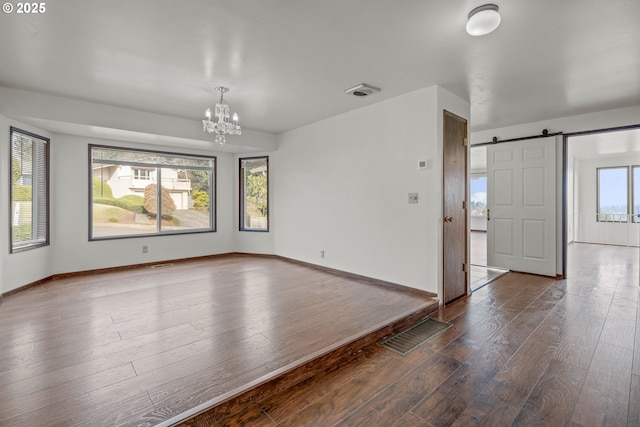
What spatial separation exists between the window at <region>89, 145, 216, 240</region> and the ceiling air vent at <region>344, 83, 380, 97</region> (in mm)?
3710

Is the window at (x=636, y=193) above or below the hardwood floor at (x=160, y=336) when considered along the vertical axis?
above

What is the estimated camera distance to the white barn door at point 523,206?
4.82 meters

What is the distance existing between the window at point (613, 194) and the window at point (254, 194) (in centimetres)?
920

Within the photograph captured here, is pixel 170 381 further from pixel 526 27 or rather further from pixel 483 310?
pixel 526 27

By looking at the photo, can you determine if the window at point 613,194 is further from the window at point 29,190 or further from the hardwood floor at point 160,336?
the window at point 29,190

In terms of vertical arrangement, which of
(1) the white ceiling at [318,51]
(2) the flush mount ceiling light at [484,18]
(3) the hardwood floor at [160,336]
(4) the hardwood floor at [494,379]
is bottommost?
(4) the hardwood floor at [494,379]

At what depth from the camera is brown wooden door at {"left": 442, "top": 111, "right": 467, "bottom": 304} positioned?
3.64 meters

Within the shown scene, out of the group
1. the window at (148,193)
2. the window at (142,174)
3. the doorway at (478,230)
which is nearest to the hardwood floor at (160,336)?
the window at (148,193)

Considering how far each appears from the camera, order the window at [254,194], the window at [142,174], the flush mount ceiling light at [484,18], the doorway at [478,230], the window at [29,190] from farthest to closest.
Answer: the window at [254,194] → the window at [142,174] → the doorway at [478,230] → the window at [29,190] → the flush mount ceiling light at [484,18]

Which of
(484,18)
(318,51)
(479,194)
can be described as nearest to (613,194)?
(479,194)

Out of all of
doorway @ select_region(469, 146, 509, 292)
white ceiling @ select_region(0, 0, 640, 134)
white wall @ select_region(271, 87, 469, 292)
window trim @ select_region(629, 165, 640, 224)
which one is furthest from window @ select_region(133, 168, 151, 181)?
window trim @ select_region(629, 165, 640, 224)

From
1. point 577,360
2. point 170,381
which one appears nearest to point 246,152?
point 170,381

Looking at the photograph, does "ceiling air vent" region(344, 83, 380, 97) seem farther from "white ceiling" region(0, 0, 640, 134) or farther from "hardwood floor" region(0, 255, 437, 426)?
"hardwood floor" region(0, 255, 437, 426)

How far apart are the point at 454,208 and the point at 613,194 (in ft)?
25.5
